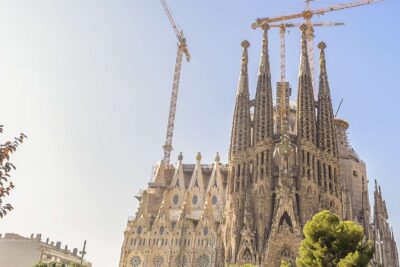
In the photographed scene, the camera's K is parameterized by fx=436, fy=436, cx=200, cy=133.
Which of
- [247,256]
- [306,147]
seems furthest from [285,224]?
[306,147]

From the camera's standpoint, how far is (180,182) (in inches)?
2402

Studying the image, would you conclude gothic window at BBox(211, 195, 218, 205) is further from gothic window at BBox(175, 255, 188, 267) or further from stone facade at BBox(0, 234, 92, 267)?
stone facade at BBox(0, 234, 92, 267)

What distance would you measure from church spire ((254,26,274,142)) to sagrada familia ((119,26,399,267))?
121 mm

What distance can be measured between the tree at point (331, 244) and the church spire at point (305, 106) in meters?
28.9

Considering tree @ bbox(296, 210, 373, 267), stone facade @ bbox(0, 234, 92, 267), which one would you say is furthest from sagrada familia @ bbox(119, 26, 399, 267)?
tree @ bbox(296, 210, 373, 267)

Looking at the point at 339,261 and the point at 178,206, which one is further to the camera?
the point at 178,206

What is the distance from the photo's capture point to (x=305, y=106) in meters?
49.9

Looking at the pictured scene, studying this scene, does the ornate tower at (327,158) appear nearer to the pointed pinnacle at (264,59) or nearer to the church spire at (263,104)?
the church spire at (263,104)

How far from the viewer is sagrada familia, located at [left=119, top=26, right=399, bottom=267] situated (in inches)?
1689

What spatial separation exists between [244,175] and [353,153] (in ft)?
70.5

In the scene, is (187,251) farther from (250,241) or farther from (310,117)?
(310,117)

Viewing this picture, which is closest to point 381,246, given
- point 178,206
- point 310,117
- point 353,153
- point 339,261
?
point 353,153

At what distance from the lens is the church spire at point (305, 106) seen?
157ft

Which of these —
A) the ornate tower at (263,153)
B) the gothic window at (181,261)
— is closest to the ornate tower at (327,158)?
the ornate tower at (263,153)
